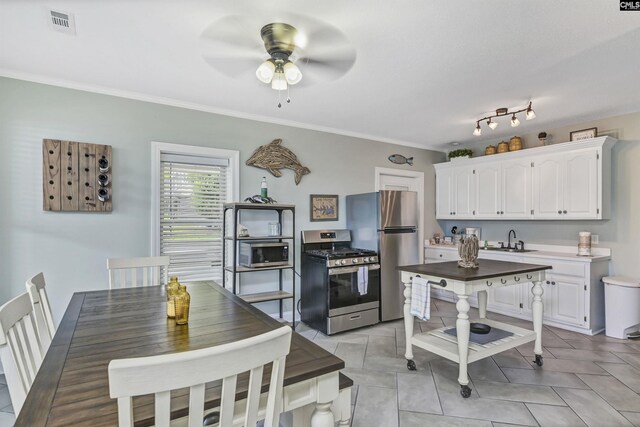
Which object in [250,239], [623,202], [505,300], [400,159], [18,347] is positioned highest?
[400,159]

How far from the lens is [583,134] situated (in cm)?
403

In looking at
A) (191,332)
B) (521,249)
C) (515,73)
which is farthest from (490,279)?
(521,249)

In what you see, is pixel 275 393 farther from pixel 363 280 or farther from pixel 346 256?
pixel 363 280

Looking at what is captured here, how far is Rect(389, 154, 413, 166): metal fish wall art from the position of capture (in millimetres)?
5098

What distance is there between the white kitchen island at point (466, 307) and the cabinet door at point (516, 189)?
182 centimetres

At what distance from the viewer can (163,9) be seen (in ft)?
6.20

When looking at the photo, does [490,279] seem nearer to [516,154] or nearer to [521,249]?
[521,249]

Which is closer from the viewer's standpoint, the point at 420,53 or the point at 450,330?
the point at 420,53

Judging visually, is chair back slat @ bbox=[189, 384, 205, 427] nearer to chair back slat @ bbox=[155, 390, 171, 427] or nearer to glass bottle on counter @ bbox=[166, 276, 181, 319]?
chair back slat @ bbox=[155, 390, 171, 427]

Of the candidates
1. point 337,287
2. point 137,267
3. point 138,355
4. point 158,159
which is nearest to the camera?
point 138,355

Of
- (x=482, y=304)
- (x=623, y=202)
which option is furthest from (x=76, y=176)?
(x=623, y=202)

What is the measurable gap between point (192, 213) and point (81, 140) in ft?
3.83

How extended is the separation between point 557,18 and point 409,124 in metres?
2.31

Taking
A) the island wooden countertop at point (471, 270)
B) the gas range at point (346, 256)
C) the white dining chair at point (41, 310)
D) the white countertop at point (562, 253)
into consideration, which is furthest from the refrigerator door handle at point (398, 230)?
the white dining chair at point (41, 310)
